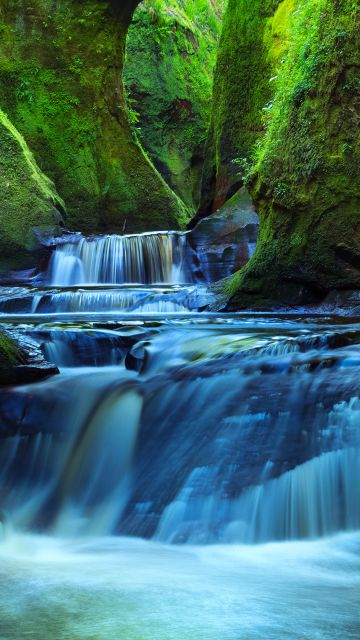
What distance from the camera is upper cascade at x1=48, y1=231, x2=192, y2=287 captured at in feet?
38.3

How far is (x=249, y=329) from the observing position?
19.7ft

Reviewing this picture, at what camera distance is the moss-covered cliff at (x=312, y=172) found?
7648 mm

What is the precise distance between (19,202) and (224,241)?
12.1 feet

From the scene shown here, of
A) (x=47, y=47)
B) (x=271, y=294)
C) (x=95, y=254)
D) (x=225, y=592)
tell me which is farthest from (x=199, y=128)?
(x=225, y=592)

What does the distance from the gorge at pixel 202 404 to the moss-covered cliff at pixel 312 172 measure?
2cm

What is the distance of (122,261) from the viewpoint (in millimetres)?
11852

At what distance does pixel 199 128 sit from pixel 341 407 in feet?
76.3

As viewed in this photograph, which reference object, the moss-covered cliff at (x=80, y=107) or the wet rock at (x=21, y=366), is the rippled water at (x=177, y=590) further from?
the moss-covered cliff at (x=80, y=107)

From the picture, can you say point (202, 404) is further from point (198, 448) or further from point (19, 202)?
point (19, 202)

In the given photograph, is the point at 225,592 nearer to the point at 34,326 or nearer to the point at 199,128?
the point at 34,326

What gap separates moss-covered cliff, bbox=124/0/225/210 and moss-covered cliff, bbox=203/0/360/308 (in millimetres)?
16873

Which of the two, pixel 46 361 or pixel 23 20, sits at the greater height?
pixel 23 20

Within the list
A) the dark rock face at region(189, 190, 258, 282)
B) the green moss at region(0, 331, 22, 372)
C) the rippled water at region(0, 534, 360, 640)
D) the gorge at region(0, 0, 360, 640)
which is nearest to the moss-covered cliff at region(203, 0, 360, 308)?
the gorge at region(0, 0, 360, 640)

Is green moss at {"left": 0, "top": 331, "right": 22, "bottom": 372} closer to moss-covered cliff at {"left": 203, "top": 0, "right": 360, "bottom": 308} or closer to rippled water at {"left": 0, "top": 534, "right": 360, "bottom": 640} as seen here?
rippled water at {"left": 0, "top": 534, "right": 360, "bottom": 640}
